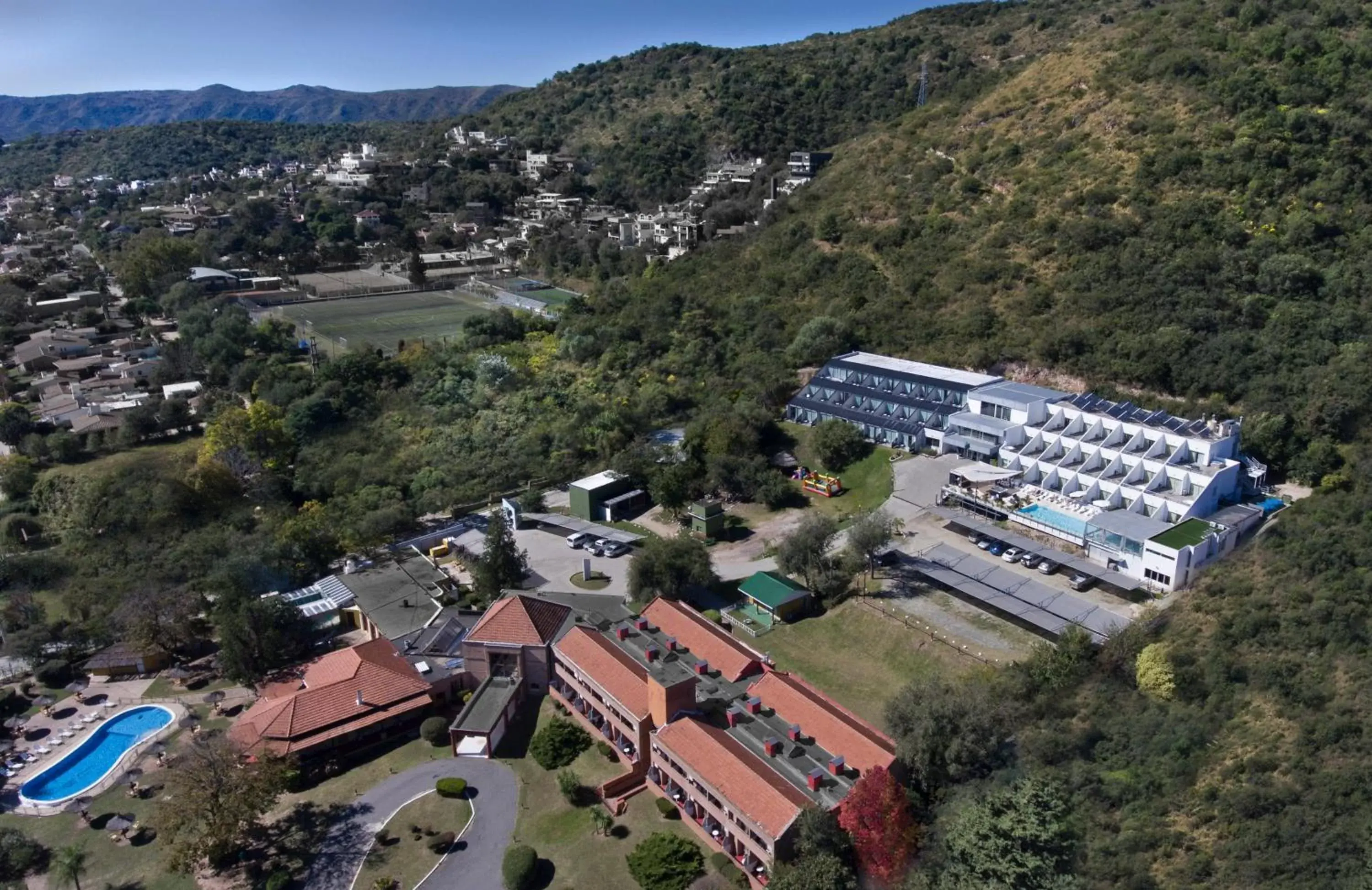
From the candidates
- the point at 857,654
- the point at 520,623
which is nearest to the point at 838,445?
the point at 857,654

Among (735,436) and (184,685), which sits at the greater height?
(735,436)

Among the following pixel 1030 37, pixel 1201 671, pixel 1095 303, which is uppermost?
pixel 1030 37

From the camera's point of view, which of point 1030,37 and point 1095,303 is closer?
point 1095,303

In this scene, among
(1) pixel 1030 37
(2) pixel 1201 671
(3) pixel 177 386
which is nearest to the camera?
(2) pixel 1201 671

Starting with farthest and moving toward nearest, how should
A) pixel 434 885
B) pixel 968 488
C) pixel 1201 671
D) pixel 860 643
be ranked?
pixel 968 488, pixel 860 643, pixel 1201 671, pixel 434 885

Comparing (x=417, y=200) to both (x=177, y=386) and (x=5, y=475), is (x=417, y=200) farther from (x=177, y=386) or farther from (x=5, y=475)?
(x=5, y=475)

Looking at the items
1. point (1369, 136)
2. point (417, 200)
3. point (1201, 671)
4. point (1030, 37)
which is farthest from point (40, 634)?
point (1030, 37)
